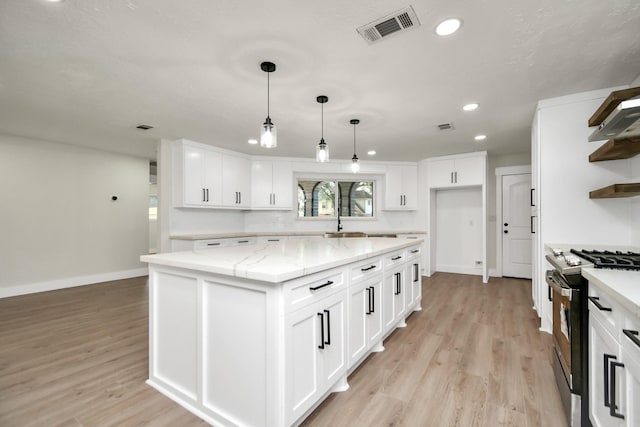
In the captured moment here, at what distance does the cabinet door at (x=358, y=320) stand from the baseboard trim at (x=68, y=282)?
5.29 metres

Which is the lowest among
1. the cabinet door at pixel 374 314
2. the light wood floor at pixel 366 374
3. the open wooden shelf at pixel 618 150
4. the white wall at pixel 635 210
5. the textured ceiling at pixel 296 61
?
the light wood floor at pixel 366 374

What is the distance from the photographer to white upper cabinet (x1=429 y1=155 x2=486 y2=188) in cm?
527

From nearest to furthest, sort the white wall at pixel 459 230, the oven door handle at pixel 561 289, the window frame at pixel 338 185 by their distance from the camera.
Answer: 1. the oven door handle at pixel 561 289
2. the white wall at pixel 459 230
3. the window frame at pixel 338 185

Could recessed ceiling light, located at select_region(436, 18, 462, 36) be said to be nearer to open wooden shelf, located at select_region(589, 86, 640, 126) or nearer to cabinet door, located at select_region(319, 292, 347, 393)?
open wooden shelf, located at select_region(589, 86, 640, 126)

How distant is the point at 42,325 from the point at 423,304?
441 cm

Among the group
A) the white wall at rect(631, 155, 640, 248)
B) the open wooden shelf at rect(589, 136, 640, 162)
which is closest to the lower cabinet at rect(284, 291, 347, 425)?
the open wooden shelf at rect(589, 136, 640, 162)

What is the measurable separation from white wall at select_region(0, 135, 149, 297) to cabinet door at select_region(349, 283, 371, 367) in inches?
210

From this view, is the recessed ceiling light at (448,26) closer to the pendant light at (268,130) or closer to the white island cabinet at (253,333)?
the pendant light at (268,130)

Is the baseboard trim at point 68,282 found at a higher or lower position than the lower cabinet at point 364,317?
lower

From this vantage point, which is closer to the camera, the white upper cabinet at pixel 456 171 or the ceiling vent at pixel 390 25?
the ceiling vent at pixel 390 25

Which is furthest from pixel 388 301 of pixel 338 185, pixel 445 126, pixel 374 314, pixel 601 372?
pixel 338 185

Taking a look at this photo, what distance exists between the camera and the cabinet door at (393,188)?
20.0 feet

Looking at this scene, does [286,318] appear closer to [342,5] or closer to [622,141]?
[342,5]

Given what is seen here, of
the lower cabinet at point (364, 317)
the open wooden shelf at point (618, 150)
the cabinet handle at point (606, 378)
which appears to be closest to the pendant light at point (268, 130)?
the lower cabinet at point (364, 317)
